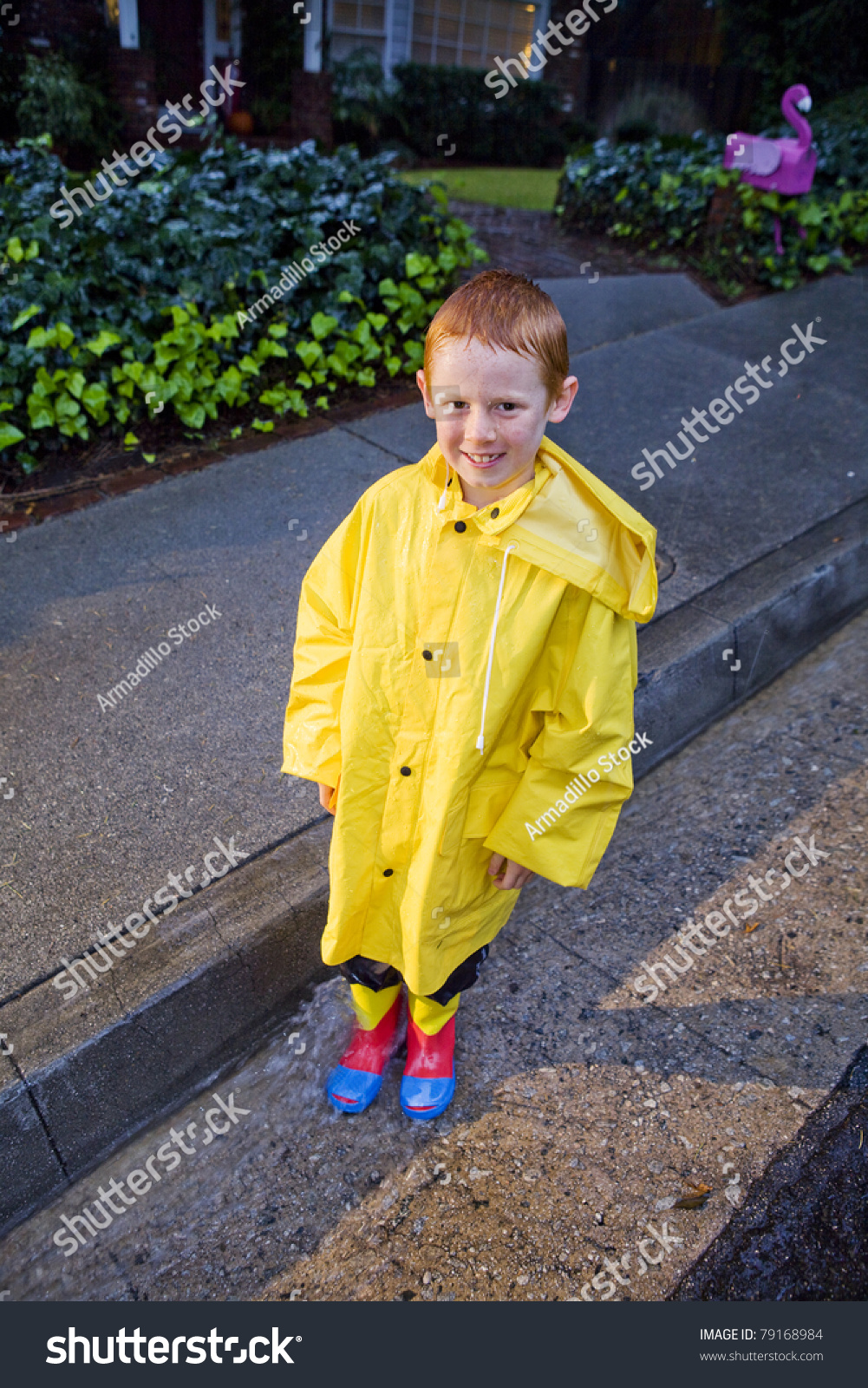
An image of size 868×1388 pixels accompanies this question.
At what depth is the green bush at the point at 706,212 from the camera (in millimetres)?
6828

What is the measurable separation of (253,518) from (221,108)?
11995mm

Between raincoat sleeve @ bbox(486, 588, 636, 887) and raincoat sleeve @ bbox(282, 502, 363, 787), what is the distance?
1.31 feet

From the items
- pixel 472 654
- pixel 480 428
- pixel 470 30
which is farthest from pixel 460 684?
pixel 470 30

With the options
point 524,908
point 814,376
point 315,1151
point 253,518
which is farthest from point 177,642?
point 814,376

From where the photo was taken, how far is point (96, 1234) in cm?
201

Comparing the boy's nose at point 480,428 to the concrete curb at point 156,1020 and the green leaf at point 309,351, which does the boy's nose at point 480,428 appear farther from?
the green leaf at point 309,351

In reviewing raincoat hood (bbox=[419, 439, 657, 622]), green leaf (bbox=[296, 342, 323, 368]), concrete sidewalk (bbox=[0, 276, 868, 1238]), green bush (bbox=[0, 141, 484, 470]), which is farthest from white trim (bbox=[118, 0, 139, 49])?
raincoat hood (bbox=[419, 439, 657, 622])

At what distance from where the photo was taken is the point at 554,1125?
7.12 ft

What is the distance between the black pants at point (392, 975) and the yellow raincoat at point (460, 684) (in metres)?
0.12

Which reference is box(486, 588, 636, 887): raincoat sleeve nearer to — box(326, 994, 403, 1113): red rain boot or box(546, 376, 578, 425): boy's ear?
box(546, 376, 578, 425): boy's ear

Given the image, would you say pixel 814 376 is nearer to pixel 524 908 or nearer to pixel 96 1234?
pixel 524 908

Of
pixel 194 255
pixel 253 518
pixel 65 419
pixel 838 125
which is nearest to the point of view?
pixel 253 518

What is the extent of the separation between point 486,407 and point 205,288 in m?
3.74

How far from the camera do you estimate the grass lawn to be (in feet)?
33.4
